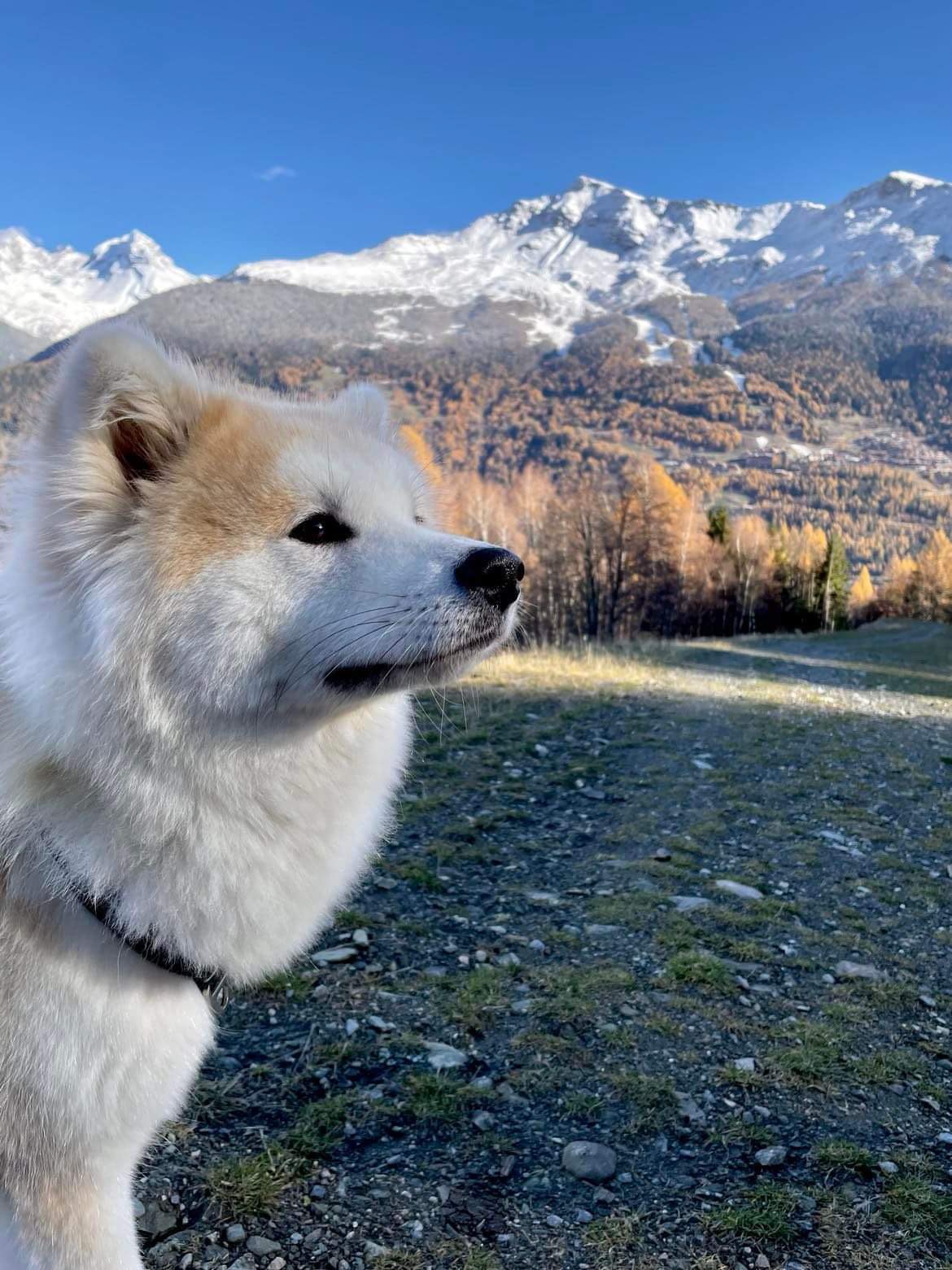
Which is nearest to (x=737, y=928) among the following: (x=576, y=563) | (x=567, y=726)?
(x=567, y=726)

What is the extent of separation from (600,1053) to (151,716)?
2.56 m

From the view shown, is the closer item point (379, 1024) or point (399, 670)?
point (399, 670)

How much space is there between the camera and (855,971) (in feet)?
13.4

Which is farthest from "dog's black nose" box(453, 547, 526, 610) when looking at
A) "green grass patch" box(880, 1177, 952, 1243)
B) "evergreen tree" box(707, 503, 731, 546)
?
"evergreen tree" box(707, 503, 731, 546)

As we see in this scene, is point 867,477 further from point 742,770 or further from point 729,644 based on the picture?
point 742,770

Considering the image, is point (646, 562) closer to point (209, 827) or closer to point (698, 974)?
point (698, 974)

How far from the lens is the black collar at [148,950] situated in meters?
1.80

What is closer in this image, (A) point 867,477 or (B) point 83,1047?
(B) point 83,1047

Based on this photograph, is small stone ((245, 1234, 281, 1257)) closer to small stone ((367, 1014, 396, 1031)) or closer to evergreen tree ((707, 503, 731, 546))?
small stone ((367, 1014, 396, 1031))

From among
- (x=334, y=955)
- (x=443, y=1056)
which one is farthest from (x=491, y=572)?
(x=334, y=955)

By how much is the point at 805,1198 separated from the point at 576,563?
140ft

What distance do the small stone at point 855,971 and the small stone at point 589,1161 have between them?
73.9 inches

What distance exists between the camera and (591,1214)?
2555 mm

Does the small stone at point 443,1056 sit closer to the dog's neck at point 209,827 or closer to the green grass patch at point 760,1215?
the green grass patch at point 760,1215
